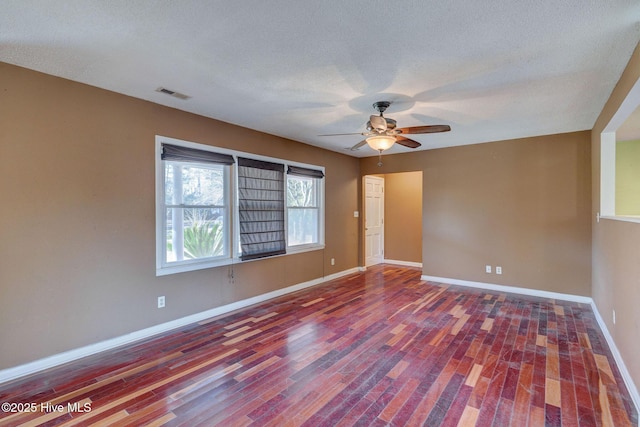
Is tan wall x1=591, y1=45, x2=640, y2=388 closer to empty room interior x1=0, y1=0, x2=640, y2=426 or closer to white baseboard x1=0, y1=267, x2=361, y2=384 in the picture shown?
empty room interior x1=0, y1=0, x2=640, y2=426

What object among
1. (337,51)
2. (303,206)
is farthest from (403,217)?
(337,51)

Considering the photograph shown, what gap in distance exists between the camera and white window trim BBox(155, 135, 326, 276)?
341 centimetres

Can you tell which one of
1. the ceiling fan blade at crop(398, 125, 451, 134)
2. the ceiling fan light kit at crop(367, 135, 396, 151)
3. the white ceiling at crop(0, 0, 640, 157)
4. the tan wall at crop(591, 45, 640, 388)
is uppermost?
the white ceiling at crop(0, 0, 640, 157)

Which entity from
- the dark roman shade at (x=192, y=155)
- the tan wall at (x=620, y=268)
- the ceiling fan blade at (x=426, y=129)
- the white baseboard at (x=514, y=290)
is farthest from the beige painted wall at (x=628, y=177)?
the dark roman shade at (x=192, y=155)

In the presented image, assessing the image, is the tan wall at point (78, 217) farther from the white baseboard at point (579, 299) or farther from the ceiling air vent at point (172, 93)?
the white baseboard at point (579, 299)

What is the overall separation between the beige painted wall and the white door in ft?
14.1

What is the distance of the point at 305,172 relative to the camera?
5.35 m

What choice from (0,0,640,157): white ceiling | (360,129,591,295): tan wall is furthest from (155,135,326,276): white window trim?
(360,129,591,295): tan wall

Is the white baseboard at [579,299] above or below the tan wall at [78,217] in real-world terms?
below

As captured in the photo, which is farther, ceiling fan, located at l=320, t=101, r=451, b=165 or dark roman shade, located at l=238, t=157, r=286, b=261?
dark roman shade, located at l=238, t=157, r=286, b=261

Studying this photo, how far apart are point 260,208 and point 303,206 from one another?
113 cm

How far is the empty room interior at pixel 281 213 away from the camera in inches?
79.9

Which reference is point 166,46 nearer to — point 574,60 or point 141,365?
A: point 141,365

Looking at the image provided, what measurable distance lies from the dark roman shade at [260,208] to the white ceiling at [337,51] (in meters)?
1.04
